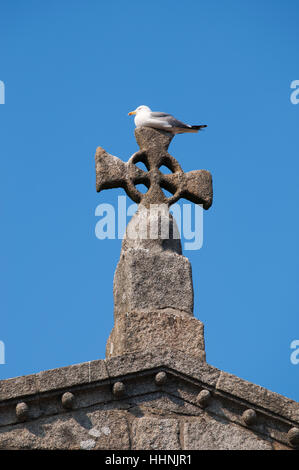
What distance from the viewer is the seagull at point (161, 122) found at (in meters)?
11.1

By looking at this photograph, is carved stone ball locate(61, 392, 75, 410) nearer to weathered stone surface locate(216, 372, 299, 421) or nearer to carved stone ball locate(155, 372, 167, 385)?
carved stone ball locate(155, 372, 167, 385)

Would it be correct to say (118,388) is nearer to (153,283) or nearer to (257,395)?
(257,395)

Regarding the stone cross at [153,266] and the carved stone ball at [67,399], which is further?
the stone cross at [153,266]

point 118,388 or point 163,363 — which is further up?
point 163,363

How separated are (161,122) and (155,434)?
3355mm

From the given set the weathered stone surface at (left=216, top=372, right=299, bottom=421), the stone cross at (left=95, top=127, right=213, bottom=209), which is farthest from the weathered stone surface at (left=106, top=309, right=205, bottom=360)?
the stone cross at (left=95, top=127, right=213, bottom=209)

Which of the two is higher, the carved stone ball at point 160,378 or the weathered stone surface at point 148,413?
the carved stone ball at point 160,378

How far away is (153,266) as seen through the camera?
10.2 metres

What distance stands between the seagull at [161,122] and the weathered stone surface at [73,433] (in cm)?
317

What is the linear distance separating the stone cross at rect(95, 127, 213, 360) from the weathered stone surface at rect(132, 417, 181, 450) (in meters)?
0.71

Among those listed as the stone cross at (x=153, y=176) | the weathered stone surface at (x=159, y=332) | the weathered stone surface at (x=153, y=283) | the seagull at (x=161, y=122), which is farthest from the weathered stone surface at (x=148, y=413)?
the seagull at (x=161, y=122)

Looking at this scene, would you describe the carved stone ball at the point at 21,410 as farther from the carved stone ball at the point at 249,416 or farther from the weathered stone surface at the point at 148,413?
the carved stone ball at the point at 249,416

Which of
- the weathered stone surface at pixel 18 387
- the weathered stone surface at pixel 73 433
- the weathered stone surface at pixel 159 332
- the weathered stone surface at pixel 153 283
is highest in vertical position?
the weathered stone surface at pixel 153 283

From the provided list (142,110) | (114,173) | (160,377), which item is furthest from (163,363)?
(142,110)
